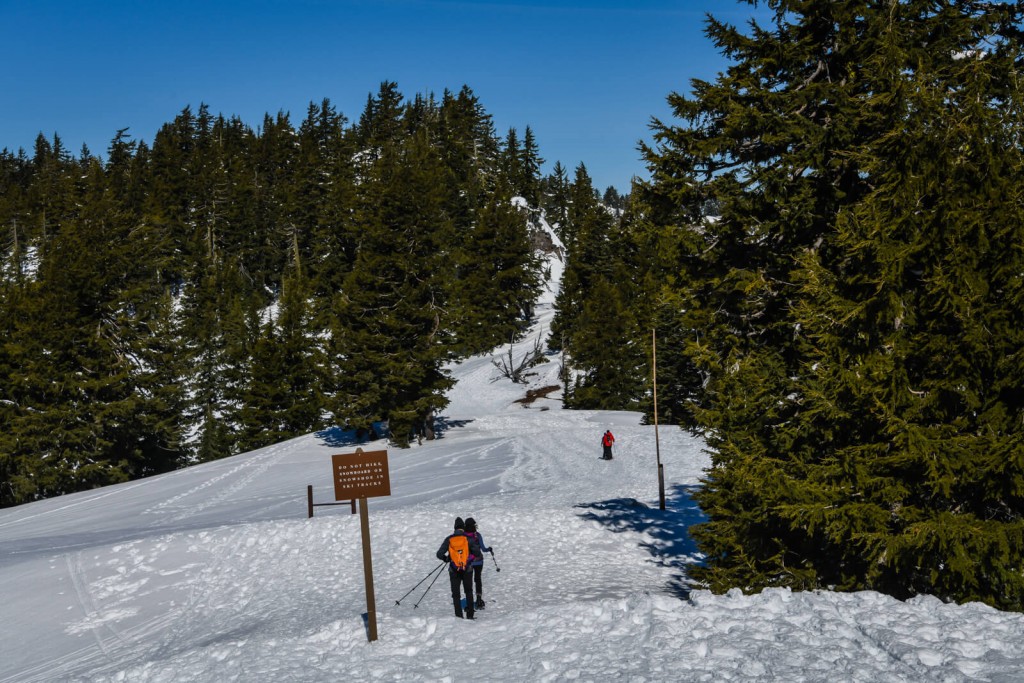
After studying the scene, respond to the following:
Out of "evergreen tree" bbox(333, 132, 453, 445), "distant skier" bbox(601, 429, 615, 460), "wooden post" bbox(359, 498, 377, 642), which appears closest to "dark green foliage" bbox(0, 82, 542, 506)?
"evergreen tree" bbox(333, 132, 453, 445)

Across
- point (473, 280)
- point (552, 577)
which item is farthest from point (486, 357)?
point (552, 577)

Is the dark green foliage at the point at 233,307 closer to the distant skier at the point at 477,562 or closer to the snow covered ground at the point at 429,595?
the snow covered ground at the point at 429,595

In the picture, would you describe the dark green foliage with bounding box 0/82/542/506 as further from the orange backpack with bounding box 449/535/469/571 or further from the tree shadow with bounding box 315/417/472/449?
the orange backpack with bounding box 449/535/469/571

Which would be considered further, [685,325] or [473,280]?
[473,280]

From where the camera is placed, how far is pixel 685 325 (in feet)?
44.2

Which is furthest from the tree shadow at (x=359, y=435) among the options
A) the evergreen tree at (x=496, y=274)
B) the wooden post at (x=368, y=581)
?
the wooden post at (x=368, y=581)

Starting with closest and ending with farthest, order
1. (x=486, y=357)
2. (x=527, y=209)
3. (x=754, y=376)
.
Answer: (x=754, y=376)
(x=486, y=357)
(x=527, y=209)

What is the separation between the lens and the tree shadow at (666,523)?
55.9 feet

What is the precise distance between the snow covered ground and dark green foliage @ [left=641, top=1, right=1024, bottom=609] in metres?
1.20

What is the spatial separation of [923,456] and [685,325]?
5677 mm

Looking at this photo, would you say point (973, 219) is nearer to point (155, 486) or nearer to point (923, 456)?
point (923, 456)

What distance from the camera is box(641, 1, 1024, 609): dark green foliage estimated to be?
8.28 m

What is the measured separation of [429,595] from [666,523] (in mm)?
7914

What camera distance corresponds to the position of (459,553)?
41.7ft
